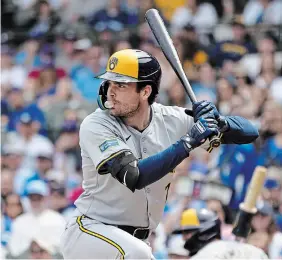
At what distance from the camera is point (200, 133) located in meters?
4.86

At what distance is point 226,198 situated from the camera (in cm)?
864

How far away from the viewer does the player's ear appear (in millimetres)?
5223

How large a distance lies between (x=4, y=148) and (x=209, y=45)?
2.91 metres

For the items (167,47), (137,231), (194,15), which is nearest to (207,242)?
(137,231)

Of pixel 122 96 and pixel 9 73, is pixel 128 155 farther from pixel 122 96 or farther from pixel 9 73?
pixel 9 73

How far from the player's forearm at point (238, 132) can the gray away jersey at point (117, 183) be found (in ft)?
1.13

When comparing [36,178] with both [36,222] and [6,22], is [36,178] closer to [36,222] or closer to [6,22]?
[36,222]

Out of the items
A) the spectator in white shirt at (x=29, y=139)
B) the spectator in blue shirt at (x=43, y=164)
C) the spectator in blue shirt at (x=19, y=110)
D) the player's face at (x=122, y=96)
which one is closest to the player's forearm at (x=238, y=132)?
the player's face at (x=122, y=96)

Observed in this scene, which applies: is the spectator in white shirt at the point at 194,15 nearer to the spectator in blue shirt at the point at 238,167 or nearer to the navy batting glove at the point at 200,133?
the spectator in blue shirt at the point at 238,167

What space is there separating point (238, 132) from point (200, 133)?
0.63 m

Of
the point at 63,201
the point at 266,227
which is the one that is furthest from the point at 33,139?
the point at 266,227

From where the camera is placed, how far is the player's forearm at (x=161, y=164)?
4.82m

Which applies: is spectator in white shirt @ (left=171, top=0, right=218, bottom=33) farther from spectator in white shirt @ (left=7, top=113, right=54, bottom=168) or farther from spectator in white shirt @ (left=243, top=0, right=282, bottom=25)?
spectator in white shirt @ (left=7, top=113, right=54, bottom=168)

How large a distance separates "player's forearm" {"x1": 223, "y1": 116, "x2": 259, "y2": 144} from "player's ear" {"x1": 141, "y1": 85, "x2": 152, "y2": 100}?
522 mm
